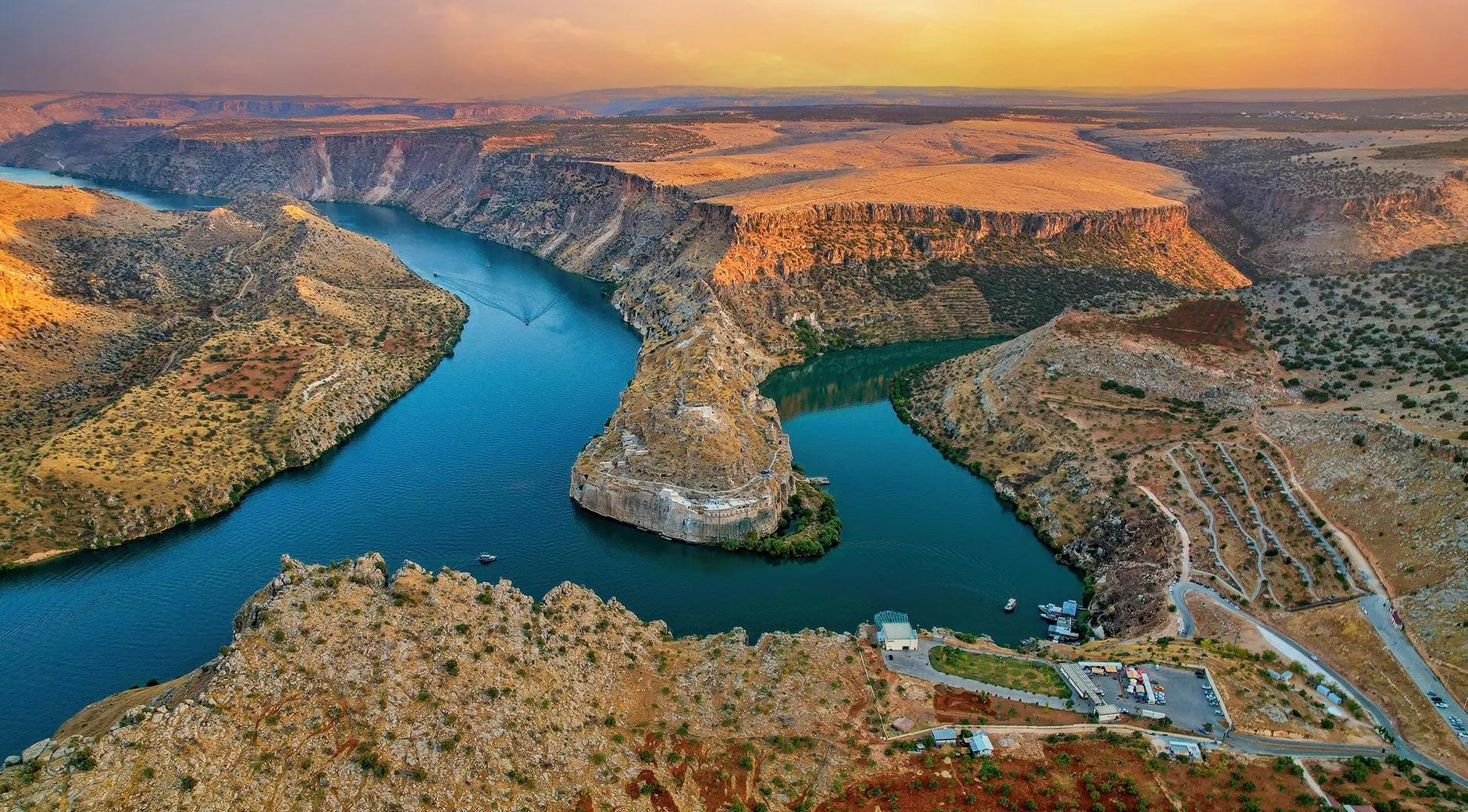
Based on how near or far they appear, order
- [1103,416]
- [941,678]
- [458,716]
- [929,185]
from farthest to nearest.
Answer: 1. [929,185]
2. [1103,416]
3. [941,678]
4. [458,716]

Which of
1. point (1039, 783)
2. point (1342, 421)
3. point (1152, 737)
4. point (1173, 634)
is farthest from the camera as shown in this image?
point (1342, 421)

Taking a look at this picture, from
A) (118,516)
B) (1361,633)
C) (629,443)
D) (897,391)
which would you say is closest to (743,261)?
(897,391)

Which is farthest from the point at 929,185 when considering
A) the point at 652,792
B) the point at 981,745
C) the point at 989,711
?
the point at 652,792

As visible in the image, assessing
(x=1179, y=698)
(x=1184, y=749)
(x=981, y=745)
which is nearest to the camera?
(x=1184, y=749)

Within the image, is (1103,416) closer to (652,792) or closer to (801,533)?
(801,533)

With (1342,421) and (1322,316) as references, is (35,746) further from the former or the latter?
(1322,316)

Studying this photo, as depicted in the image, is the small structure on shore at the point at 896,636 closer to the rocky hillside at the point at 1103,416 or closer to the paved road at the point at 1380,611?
the rocky hillside at the point at 1103,416

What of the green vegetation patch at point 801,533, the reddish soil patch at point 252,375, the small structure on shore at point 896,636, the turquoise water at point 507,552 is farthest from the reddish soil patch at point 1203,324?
the reddish soil patch at point 252,375
